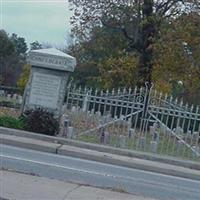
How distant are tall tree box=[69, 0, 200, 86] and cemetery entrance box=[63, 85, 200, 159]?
9063 millimetres

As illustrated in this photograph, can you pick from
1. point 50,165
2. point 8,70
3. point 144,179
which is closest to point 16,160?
point 50,165

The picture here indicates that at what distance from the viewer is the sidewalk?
736cm

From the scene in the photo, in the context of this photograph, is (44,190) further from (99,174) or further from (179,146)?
(179,146)

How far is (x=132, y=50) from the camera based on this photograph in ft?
99.5

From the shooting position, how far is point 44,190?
7.81m

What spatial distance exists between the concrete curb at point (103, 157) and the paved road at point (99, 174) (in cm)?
54

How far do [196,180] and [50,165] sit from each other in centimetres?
374

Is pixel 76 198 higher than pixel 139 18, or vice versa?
pixel 139 18

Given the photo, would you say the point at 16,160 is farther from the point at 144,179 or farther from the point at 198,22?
the point at 198,22

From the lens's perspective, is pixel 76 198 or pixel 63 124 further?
pixel 63 124

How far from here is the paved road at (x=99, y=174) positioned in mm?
9805

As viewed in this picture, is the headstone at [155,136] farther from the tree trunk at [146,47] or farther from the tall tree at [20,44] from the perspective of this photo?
the tall tree at [20,44]

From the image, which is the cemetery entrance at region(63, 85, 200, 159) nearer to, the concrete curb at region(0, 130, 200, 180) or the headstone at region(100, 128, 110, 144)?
the headstone at region(100, 128, 110, 144)

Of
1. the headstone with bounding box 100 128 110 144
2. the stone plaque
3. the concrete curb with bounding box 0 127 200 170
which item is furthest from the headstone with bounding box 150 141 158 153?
the stone plaque
